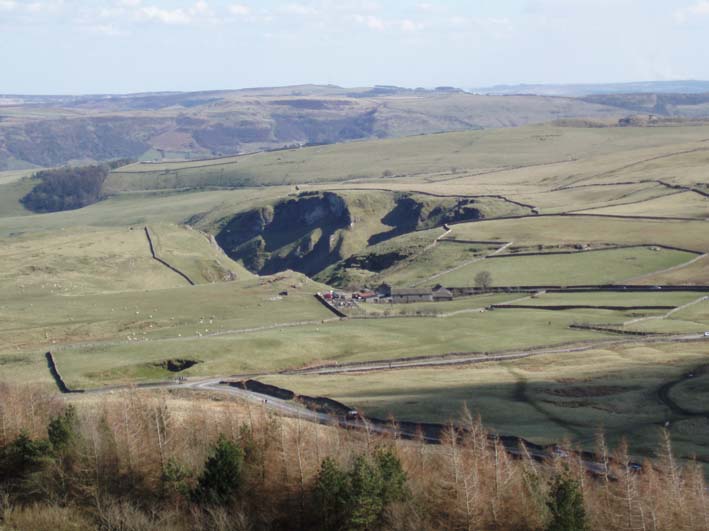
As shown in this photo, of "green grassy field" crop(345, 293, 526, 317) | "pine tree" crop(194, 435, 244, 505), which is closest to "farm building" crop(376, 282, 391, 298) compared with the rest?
"green grassy field" crop(345, 293, 526, 317)

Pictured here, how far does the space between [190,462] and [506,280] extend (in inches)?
4213

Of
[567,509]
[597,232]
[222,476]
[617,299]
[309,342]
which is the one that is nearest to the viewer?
[567,509]

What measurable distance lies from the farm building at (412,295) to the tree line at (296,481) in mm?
84805

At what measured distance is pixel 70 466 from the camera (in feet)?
194

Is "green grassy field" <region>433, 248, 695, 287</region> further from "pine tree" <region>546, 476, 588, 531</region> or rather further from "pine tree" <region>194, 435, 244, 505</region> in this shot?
"pine tree" <region>546, 476, 588, 531</region>

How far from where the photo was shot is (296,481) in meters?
53.2

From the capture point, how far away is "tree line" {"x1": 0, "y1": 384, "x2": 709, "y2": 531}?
153 feet

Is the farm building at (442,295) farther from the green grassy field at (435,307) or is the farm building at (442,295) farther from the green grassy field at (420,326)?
the green grassy field at (420,326)

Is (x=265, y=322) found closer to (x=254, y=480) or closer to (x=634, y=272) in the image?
(x=634, y=272)

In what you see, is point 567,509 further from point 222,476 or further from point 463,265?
point 463,265

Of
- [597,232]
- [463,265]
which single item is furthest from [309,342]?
[597,232]

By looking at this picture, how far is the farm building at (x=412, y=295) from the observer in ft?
494

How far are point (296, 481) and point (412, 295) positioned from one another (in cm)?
9980

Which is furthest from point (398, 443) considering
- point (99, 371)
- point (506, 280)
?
point (506, 280)
